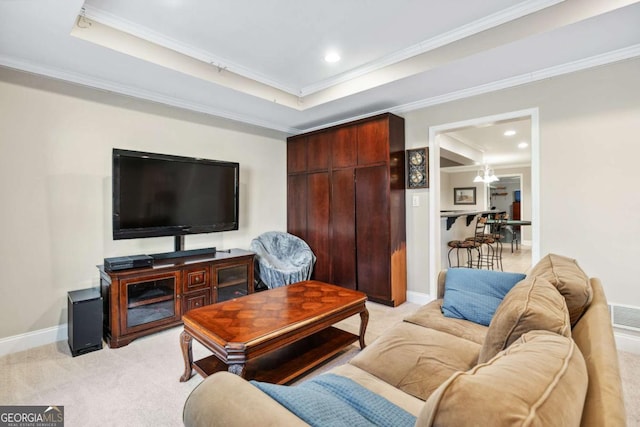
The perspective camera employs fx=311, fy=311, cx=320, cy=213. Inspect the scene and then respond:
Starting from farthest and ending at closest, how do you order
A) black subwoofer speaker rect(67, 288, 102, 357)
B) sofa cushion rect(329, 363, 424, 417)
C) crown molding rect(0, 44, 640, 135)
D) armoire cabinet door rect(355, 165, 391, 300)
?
armoire cabinet door rect(355, 165, 391, 300), crown molding rect(0, 44, 640, 135), black subwoofer speaker rect(67, 288, 102, 357), sofa cushion rect(329, 363, 424, 417)

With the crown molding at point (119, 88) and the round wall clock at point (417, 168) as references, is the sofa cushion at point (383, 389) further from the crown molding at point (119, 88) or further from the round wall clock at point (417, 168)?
the crown molding at point (119, 88)

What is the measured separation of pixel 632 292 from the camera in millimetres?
2559

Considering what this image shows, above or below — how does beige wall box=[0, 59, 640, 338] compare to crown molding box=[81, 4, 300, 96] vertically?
below

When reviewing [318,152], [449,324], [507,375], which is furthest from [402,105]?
[507,375]

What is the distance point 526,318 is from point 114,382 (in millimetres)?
2498

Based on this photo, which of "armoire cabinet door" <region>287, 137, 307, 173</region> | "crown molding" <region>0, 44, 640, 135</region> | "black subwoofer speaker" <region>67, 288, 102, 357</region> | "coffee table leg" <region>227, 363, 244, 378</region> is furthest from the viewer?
"armoire cabinet door" <region>287, 137, 307, 173</region>

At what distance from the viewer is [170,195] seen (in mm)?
3250

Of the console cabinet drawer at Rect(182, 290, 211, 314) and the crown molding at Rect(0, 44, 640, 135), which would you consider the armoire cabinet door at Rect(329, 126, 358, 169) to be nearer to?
the crown molding at Rect(0, 44, 640, 135)

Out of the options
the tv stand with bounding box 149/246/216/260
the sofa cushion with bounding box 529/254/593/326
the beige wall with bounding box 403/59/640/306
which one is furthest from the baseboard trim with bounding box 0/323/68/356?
the beige wall with bounding box 403/59/640/306

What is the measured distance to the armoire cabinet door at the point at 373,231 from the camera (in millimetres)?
3654

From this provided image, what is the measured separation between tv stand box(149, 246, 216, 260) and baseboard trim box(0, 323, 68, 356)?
964 mm

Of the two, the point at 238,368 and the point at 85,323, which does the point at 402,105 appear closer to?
→ the point at 238,368

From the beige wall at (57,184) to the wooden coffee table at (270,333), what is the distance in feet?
5.33

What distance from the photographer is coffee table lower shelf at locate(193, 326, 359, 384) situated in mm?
1933
